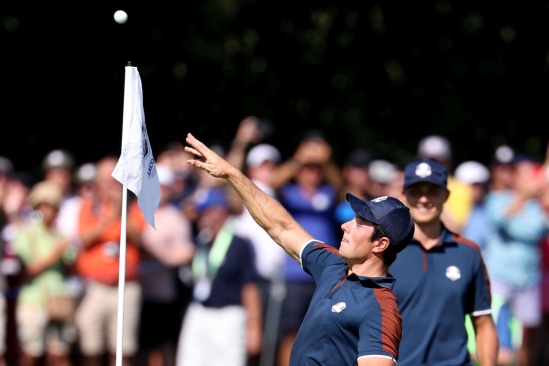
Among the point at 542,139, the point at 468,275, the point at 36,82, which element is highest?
the point at 36,82

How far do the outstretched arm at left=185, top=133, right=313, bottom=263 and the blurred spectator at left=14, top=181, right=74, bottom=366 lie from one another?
5.26 m

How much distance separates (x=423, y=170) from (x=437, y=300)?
2.98ft

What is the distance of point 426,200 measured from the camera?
6.20 meters

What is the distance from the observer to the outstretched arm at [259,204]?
545 centimetres

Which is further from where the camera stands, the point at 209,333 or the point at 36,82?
the point at 36,82

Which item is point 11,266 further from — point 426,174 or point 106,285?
point 426,174

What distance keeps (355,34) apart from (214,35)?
2.62 metres

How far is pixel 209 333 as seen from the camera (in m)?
9.45

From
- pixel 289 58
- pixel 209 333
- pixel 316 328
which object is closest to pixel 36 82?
pixel 289 58

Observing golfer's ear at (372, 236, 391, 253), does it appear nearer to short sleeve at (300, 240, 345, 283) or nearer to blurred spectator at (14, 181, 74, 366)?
short sleeve at (300, 240, 345, 283)

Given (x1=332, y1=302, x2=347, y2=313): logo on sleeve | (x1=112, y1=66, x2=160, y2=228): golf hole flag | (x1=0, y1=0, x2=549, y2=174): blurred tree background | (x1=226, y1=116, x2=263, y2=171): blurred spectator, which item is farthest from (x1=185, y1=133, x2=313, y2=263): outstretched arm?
(x1=0, y1=0, x2=549, y2=174): blurred tree background

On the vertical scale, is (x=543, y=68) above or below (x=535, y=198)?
above

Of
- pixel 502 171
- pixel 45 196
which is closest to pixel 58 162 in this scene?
pixel 45 196

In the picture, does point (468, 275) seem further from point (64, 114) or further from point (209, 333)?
point (64, 114)
